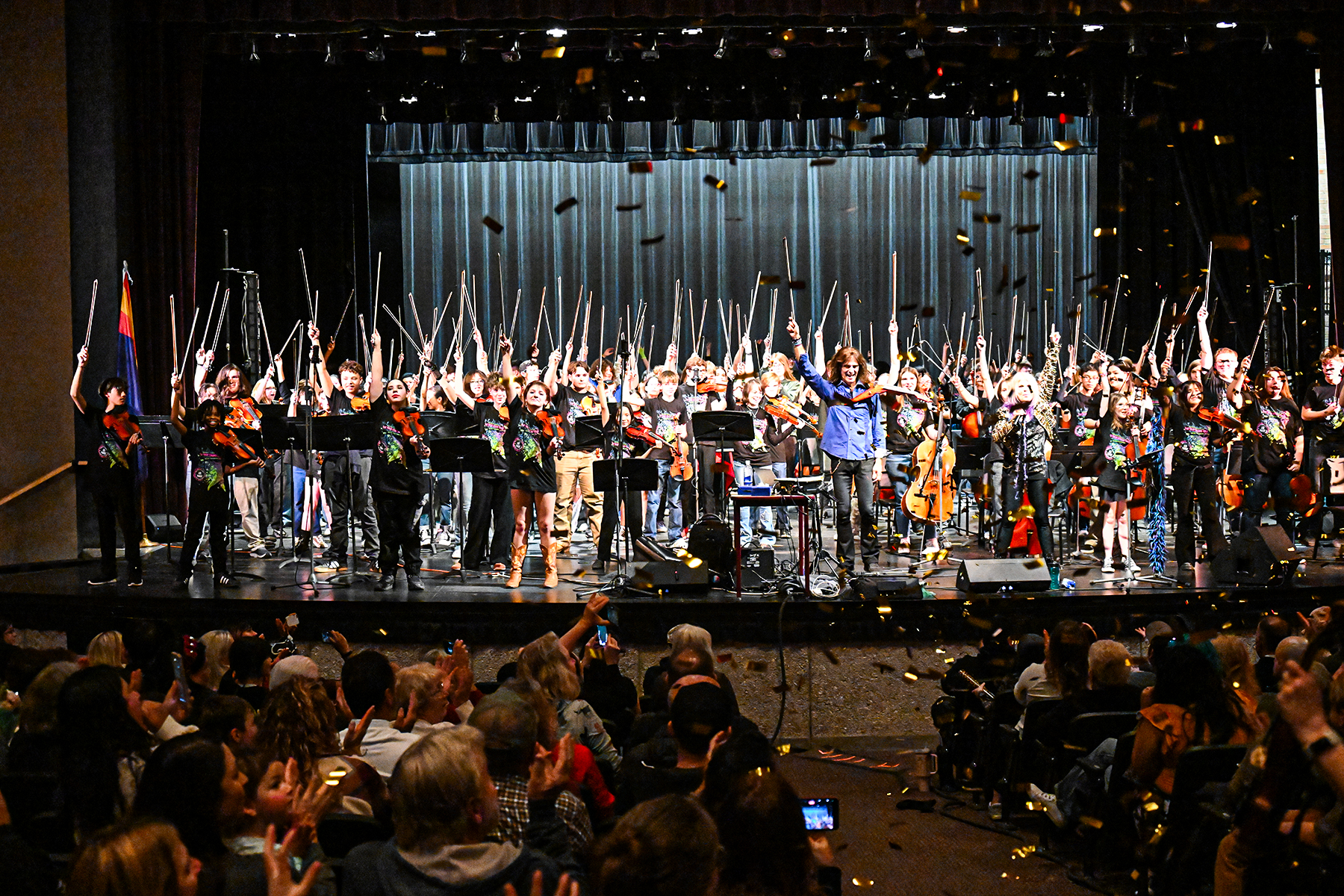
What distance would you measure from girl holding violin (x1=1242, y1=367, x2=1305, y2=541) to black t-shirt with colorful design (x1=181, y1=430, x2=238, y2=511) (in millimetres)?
7252

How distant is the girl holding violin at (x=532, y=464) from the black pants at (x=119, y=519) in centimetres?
258

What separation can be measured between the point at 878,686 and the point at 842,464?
2.07m

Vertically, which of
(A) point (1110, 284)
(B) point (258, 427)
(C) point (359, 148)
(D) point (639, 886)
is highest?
(C) point (359, 148)

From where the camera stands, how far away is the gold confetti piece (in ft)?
48.9

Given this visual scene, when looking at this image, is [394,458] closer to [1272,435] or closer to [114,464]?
[114,464]

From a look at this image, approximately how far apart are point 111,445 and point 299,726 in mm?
6074

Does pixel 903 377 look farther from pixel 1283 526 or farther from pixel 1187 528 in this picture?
pixel 1283 526

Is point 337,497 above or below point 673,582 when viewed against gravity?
above

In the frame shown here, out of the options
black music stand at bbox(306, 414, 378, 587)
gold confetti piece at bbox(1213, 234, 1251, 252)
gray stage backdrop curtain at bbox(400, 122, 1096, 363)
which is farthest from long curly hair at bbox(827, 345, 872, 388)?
gray stage backdrop curtain at bbox(400, 122, 1096, 363)

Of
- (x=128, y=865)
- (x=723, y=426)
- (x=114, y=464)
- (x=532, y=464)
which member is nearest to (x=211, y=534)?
(x=114, y=464)

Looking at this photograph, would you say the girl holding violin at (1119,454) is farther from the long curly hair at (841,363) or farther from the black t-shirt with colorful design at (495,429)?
the black t-shirt with colorful design at (495,429)

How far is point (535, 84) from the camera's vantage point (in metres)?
13.9

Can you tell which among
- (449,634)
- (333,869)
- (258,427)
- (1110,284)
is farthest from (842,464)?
(1110,284)

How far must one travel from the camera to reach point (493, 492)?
30.1 ft
